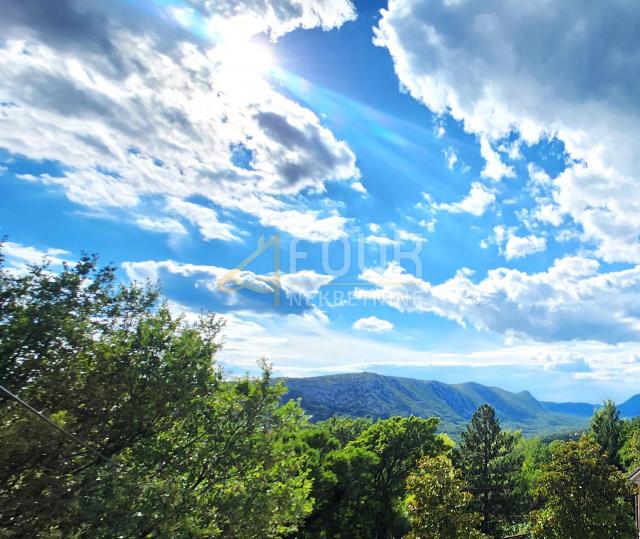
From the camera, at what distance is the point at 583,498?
23031 millimetres

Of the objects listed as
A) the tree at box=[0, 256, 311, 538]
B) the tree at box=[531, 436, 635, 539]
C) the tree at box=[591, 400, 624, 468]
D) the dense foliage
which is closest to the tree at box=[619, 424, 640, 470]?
the tree at box=[591, 400, 624, 468]

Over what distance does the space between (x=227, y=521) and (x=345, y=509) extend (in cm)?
2729

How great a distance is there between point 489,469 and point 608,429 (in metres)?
41.4

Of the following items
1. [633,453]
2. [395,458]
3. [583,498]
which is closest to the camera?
[583,498]

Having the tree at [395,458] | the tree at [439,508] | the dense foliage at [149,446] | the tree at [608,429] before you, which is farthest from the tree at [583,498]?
the tree at [608,429]

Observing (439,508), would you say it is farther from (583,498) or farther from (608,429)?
(608,429)

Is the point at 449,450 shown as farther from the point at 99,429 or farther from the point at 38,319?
the point at 38,319

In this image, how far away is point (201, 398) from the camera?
54.4 ft

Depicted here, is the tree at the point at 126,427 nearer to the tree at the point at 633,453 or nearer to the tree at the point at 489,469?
the tree at the point at 489,469

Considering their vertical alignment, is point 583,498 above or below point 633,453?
above

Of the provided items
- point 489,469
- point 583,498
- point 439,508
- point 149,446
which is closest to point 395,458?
point 489,469

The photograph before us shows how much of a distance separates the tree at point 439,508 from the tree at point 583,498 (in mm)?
4384

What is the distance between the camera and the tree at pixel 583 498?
73.0 ft

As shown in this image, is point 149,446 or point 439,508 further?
point 439,508
